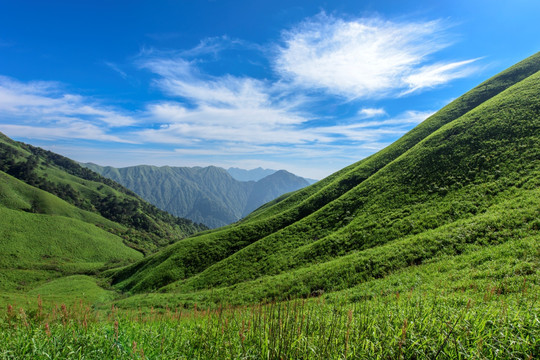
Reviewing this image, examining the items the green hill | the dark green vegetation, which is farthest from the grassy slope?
the green hill

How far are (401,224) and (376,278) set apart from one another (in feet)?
36.8

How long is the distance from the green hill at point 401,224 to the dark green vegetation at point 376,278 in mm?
200

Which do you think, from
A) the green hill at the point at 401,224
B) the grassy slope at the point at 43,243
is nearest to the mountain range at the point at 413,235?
the green hill at the point at 401,224

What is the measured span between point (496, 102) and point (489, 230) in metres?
42.8

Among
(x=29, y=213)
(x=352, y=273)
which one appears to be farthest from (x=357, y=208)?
(x=29, y=213)

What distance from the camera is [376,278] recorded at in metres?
18.8

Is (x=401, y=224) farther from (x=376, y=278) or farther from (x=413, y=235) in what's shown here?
(x=376, y=278)

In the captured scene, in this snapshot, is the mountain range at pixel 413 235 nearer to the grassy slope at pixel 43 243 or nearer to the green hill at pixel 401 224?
the green hill at pixel 401 224

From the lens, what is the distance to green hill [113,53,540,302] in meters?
19.3

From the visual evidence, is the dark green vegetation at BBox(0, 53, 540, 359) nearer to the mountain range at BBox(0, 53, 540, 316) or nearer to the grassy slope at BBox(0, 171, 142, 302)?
the mountain range at BBox(0, 53, 540, 316)

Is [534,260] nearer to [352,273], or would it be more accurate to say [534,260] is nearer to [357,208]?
[352,273]

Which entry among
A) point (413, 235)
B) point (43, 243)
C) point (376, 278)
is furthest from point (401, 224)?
point (43, 243)

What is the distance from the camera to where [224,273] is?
116 ft

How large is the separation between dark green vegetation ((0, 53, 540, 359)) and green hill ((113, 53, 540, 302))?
200 millimetres
